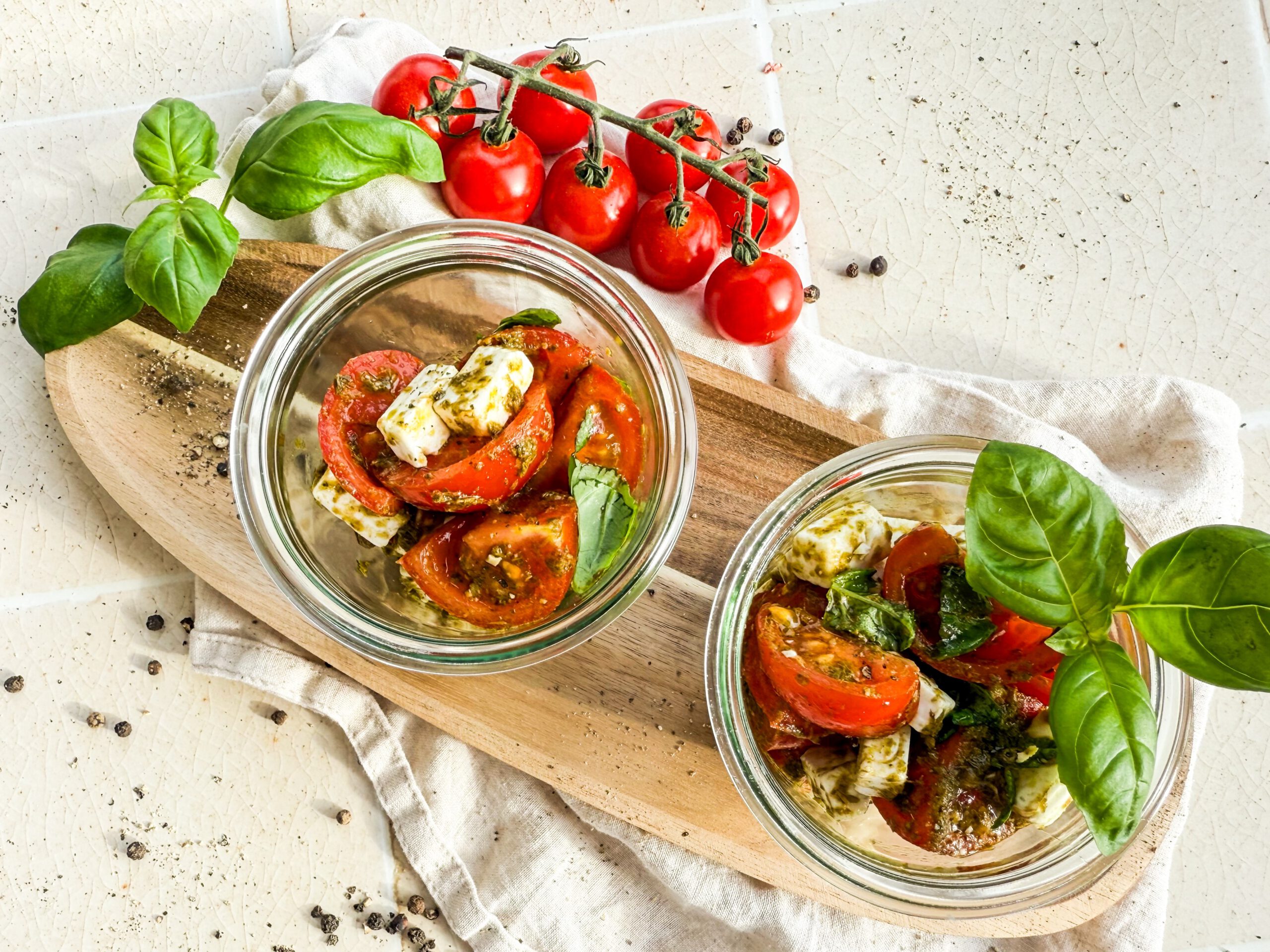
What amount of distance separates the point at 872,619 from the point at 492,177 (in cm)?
107

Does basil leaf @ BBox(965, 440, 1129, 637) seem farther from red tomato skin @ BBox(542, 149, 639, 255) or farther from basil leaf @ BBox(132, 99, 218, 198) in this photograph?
basil leaf @ BBox(132, 99, 218, 198)

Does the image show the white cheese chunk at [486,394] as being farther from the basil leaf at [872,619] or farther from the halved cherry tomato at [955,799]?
the halved cherry tomato at [955,799]

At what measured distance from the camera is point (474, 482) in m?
1.40

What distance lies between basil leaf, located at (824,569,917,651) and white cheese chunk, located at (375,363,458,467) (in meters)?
0.60

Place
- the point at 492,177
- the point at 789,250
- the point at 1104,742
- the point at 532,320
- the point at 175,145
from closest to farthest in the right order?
1. the point at 1104,742
2. the point at 532,320
3. the point at 175,145
4. the point at 492,177
5. the point at 789,250

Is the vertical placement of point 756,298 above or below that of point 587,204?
below

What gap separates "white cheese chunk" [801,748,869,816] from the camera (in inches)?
55.7

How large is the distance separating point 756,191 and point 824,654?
1.02 metres

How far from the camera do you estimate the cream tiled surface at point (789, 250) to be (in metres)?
2.00

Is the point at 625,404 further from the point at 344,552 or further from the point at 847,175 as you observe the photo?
the point at 847,175

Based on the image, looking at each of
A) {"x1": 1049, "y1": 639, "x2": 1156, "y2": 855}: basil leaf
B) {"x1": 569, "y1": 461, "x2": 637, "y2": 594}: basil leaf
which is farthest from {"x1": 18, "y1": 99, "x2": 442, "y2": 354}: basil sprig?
{"x1": 1049, "y1": 639, "x2": 1156, "y2": 855}: basil leaf

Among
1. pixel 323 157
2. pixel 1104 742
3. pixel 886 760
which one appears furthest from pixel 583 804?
pixel 323 157

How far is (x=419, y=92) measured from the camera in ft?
6.15

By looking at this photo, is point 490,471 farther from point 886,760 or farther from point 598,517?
point 886,760
